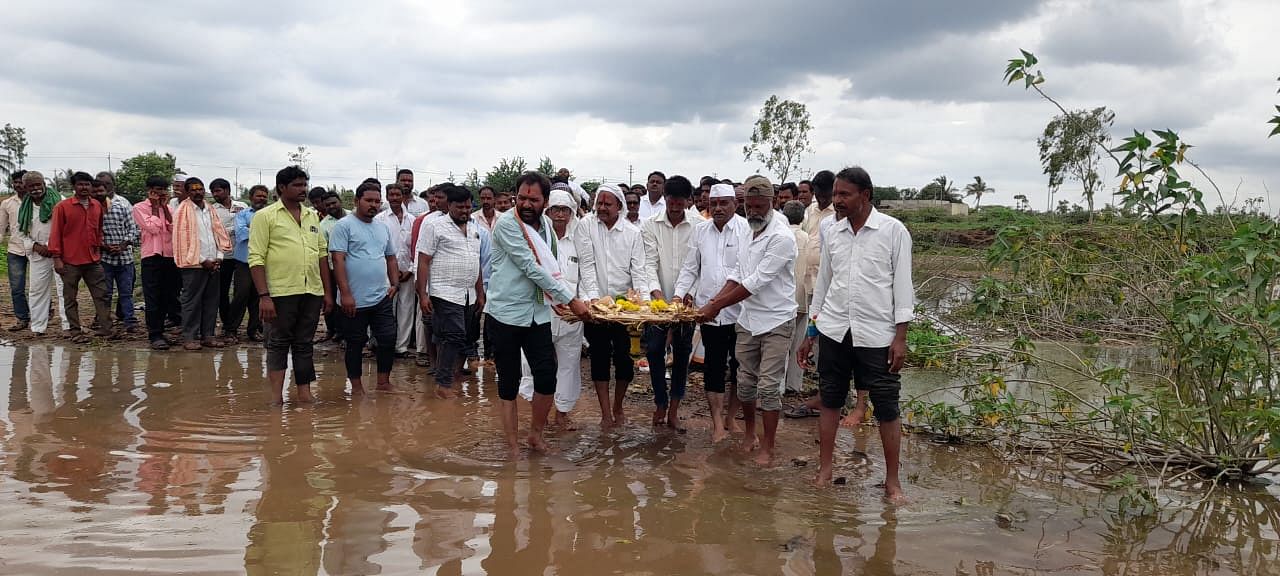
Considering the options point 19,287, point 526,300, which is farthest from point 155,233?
point 526,300

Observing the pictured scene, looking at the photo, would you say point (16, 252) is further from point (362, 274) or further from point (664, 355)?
point (664, 355)

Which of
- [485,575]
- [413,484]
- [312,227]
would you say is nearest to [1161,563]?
[485,575]

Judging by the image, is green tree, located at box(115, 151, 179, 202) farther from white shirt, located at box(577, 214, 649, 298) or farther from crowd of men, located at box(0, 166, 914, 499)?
white shirt, located at box(577, 214, 649, 298)

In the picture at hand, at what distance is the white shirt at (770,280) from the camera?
5.32 m

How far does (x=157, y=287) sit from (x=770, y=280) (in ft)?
23.6

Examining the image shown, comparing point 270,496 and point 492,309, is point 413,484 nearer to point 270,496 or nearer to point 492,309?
Answer: point 270,496

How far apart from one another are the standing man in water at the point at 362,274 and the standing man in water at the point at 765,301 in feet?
10.0

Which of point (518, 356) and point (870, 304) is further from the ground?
point (870, 304)

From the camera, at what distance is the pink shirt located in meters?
8.92

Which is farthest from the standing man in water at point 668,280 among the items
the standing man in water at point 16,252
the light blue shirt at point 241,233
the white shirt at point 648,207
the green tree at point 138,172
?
the green tree at point 138,172

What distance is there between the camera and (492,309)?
522cm

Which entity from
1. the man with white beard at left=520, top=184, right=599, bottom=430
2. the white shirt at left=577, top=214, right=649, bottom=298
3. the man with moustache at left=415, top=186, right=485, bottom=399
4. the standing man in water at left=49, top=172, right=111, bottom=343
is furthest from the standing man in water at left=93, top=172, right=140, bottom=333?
the white shirt at left=577, top=214, right=649, bottom=298

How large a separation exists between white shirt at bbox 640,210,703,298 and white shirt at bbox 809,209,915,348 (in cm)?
190

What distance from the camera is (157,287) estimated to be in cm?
903
